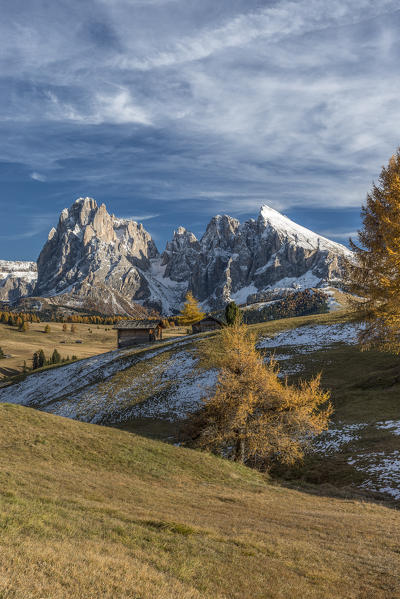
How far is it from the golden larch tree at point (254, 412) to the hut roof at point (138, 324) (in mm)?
73991

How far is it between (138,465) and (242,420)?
26.5 feet

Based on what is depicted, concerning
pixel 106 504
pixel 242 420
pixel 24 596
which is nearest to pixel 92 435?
pixel 242 420

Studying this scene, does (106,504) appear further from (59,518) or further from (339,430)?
(339,430)

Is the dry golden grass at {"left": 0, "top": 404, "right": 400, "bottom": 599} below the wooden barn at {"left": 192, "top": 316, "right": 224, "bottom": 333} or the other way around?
below

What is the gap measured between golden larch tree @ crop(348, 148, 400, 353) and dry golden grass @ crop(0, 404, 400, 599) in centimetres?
946

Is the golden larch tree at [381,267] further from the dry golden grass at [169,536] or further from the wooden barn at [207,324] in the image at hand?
the wooden barn at [207,324]

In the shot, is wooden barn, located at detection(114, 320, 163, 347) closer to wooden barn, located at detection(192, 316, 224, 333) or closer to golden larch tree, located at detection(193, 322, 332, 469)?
wooden barn, located at detection(192, 316, 224, 333)

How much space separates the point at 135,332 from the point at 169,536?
309 ft

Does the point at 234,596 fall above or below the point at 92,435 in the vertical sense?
above

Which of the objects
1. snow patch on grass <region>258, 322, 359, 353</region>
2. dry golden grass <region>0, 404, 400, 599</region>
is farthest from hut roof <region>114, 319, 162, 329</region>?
dry golden grass <region>0, 404, 400, 599</region>

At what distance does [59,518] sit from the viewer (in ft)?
35.6

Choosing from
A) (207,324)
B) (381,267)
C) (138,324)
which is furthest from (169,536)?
(138,324)

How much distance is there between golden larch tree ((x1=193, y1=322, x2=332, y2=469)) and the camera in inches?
1067

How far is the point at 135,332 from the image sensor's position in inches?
4072
